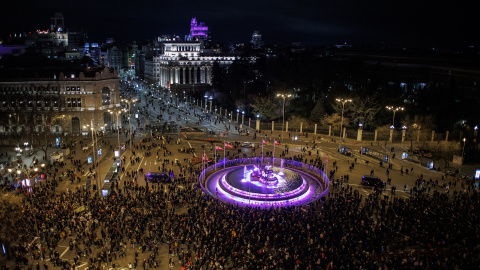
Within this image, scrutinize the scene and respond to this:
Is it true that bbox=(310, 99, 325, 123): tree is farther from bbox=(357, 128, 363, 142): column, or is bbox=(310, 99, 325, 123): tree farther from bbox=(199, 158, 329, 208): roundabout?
bbox=(199, 158, 329, 208): roundabout

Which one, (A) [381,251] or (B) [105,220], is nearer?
(A) [381,251]

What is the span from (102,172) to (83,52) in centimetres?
15781

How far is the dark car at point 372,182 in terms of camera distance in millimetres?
39281

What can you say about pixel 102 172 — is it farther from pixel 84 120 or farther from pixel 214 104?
pixel 214 104

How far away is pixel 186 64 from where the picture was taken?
13712 centimetres

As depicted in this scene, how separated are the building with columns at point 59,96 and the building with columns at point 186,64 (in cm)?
6819

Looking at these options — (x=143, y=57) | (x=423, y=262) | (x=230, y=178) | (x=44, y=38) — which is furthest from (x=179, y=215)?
(x=143, y=57)

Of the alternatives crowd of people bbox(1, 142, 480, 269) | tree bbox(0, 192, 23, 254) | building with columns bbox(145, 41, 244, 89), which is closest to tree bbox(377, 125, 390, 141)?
crowd of people bbox(1, 142, 480, 269)

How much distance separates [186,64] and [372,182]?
107570 mm

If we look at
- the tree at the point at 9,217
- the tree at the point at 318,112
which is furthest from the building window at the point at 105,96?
the tree at the point at 9,217

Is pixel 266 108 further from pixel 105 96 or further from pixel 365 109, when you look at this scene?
pixel 105 96

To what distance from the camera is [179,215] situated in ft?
102

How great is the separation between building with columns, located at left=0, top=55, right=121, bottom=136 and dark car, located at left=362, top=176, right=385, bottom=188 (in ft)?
150

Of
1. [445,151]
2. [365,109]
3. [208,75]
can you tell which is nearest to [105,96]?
[365,109]
